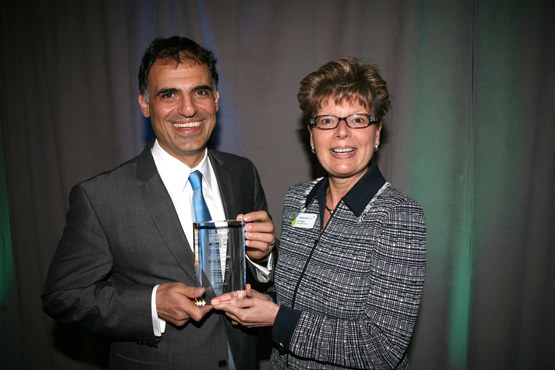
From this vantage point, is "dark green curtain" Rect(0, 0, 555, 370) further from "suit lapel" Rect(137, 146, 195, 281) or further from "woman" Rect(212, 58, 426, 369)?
"suit lapel" Rect(137, 146, 195, 281)

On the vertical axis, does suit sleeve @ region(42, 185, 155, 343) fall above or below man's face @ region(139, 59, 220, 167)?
below

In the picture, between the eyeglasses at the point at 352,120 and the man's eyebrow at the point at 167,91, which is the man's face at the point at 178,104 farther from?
the eyeglasses at the point at 352,120

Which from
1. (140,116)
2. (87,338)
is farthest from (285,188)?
(87,338)

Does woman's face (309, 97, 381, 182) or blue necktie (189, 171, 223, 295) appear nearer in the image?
blue necktie (189, 171, 223, 295)

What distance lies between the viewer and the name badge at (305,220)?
164 centimetres

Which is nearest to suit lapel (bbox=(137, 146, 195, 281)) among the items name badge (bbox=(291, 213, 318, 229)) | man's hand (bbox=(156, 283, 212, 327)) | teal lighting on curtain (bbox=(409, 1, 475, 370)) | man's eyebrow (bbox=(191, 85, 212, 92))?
man's hand (bbox=(156, 283, 212, 327))

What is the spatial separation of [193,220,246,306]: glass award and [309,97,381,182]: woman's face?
579mm

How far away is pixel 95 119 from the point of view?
284cm

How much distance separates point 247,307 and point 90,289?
0.73m

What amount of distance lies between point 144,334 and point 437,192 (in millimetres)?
2239

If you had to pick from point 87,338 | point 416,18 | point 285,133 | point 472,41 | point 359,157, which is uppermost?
point 416,18

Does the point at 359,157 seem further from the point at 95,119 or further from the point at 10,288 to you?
the point at 10,288

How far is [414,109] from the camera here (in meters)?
2.43

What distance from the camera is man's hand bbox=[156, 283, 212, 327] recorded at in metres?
1.27
